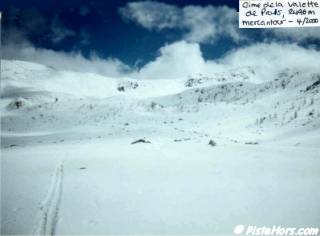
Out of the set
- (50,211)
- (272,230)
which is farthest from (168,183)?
(272,230)

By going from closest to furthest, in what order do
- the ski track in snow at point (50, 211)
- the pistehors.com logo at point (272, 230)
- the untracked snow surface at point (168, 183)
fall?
the pistehors.com logo at point (272, 230) → the ski track in snow at point (50, 211) → the untracked snow surface at point (168, 183)

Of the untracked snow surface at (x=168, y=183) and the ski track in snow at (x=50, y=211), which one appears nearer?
the ski track in snow at (x=50, y=211)

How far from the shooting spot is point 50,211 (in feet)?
17.5

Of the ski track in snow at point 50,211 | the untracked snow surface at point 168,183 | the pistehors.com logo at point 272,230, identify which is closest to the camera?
the pistehors.com logo at point 272,230

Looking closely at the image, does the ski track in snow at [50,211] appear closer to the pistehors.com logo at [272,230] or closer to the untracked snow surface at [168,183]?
the untracked snow surface at [168,183]

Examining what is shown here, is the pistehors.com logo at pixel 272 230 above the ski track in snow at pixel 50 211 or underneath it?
underneath

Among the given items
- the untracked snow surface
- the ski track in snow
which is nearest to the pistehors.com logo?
the untracked snow surface

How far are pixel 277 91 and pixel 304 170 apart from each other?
68.5ft

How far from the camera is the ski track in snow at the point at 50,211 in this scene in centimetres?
467

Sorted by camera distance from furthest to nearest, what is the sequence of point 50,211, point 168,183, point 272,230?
1. point 168,183
2. point 50,211
3. point 272,230

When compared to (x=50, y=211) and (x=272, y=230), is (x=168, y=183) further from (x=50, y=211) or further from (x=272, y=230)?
(x=272, y=230)

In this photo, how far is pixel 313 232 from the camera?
4387 millimetres

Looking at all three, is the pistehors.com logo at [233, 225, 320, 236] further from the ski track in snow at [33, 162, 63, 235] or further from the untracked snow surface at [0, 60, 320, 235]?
the ski track in snow at [33, 162, 63, 235]

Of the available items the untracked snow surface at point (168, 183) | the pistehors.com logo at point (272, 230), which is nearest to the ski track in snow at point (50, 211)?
the untracked snow surface at point (168, 183)
